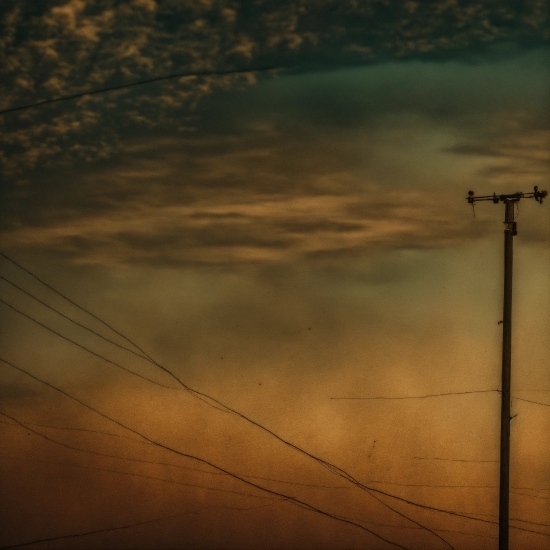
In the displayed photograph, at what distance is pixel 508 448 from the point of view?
2289 cm

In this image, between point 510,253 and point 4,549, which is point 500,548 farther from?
point 4,549

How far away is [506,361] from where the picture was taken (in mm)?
23109

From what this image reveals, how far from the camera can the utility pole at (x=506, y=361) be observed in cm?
2262

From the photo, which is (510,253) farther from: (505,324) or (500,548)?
(500,548)

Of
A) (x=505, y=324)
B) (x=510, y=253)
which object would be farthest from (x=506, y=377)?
(x=510, y=253)

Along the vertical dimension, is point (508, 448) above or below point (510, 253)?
below

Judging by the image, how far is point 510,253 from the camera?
23.2m

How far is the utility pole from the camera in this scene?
74.2 ft

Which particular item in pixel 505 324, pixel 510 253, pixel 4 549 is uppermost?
pixel 510 253

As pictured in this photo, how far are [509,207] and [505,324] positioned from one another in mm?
2358

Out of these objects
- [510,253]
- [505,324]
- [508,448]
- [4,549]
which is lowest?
[4,549]

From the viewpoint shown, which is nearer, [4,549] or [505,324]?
[505,324]

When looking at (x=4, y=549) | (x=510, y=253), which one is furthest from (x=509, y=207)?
(x=4, y=549)

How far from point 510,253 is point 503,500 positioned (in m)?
4.83
